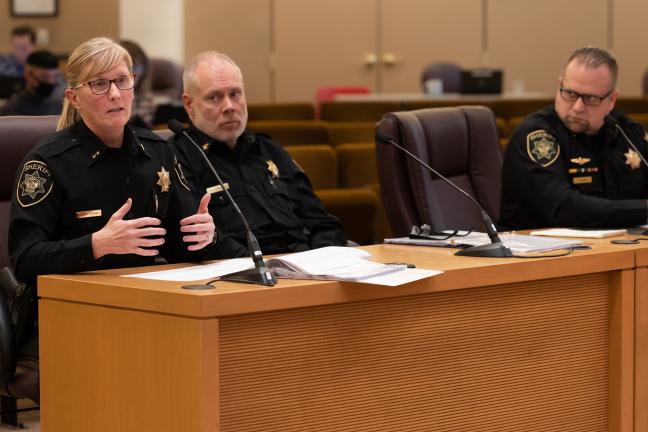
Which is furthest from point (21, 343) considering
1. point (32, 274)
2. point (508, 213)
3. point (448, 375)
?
point (508, 213)

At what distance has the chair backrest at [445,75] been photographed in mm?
11445

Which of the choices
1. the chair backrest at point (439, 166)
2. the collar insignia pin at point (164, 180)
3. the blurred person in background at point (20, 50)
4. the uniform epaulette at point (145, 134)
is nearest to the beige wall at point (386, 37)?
the blurred person in background at point (20, 50)

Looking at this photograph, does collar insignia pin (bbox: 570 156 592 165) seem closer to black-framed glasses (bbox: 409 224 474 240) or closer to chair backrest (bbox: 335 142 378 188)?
black-framed glasses (bbox: 409 224 474 240)

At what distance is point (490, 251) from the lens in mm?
2930

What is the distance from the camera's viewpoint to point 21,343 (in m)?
3.00

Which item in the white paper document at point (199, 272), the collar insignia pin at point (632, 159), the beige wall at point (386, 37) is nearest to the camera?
the white paper document at point (199, 272)

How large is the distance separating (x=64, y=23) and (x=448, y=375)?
9.39 metres

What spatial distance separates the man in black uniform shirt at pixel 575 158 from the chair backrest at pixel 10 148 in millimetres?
1550

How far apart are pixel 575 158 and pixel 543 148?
0.13m

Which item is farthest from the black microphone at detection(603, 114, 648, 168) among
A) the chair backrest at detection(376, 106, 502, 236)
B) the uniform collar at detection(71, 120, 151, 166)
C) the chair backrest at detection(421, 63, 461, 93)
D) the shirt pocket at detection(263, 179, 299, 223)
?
the chair backrest at detection(421, 63, 461, 93)

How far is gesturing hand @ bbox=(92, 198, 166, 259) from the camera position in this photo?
2652 mm

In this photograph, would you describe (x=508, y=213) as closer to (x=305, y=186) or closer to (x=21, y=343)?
(x=305, y=186)

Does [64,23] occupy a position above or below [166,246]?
above

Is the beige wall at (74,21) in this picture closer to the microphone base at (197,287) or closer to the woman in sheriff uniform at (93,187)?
the woman in sheriff uniform at (93,187)
